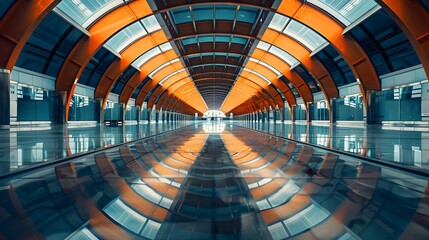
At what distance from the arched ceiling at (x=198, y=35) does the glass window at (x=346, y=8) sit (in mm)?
64

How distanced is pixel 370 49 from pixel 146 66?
933 inches

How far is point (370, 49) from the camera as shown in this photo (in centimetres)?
1977

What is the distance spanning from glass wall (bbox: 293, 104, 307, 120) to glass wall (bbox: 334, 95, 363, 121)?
10.8 meters

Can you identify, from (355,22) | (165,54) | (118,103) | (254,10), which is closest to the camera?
(355,22)

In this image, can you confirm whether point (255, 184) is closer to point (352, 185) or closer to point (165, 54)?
point (352, 185)

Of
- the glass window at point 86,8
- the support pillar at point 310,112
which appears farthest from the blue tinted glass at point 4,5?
the support pillar at point 310,112

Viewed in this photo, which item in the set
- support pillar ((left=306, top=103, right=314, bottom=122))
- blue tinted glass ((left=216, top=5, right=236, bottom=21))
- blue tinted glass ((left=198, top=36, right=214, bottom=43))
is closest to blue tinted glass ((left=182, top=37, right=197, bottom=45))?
blue tinted glass ((left=198, top=36, right=214, bottom=43))

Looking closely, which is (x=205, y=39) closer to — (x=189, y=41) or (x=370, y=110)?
(x=189, y=41)

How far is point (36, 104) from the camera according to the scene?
70.2ft

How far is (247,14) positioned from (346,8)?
701 centimetres

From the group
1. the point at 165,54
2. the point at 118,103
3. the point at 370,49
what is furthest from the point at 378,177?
the point at 118,103

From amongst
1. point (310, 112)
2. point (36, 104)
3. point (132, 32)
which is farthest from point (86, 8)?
point (310, 112)

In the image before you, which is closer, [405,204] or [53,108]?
[405,204]

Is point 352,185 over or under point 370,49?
under
